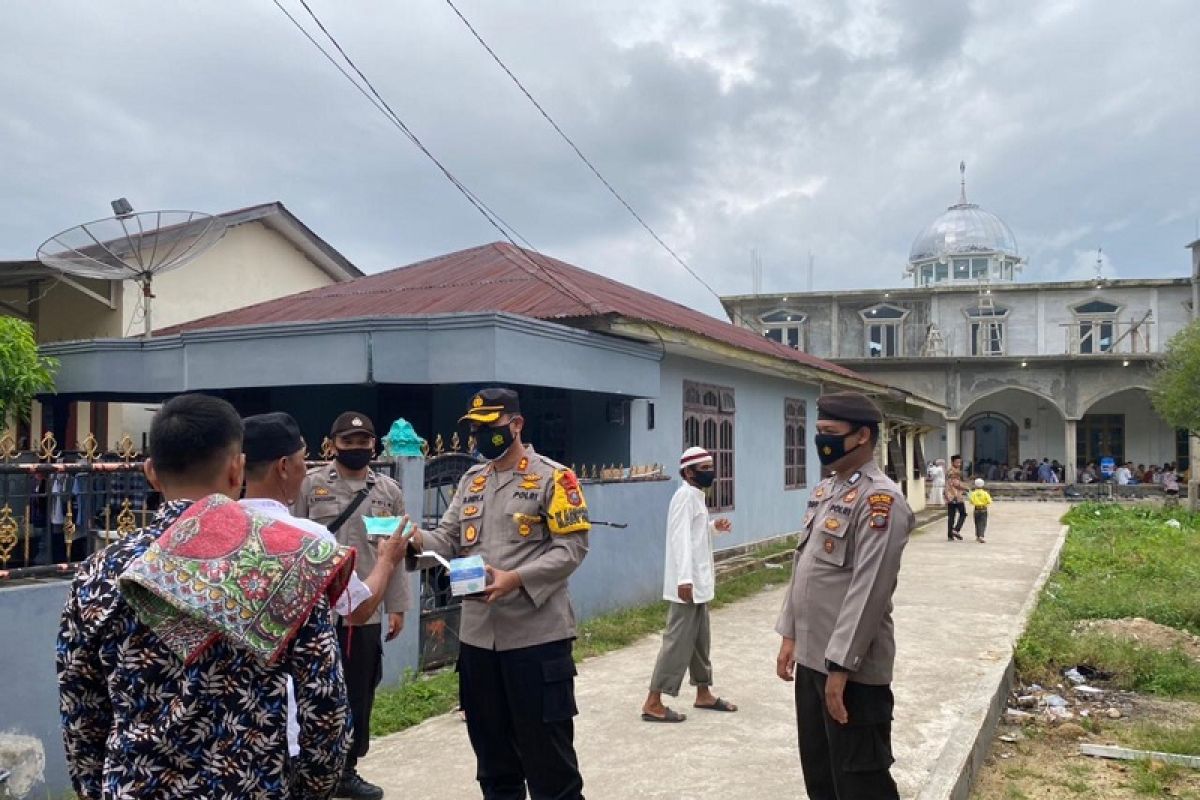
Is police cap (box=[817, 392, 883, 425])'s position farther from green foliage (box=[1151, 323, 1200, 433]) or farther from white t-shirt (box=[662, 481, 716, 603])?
green foliage (box=[1151, 323, 1200, 433])

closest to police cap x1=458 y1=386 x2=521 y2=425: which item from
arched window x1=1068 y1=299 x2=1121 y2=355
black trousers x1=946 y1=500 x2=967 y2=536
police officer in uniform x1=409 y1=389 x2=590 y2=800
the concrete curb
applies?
police officer in uniform x1=409 y1=389 x2=590 y2=800

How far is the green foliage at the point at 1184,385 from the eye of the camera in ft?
75.7

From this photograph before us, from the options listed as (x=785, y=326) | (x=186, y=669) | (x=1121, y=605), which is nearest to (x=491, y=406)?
(x=186, y=669)

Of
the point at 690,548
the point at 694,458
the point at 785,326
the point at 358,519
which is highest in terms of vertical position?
the point at 785,326

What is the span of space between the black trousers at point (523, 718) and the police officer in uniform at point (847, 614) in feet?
2.85

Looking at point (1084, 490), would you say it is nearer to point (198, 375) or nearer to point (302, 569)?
point (198, 375)

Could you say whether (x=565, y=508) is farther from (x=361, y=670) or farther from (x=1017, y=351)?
(x=1017, y=351)

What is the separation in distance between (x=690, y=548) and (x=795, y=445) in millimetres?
11262

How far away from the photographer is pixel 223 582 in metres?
1.66

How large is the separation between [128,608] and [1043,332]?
3833 cm

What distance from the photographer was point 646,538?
967 centimetres

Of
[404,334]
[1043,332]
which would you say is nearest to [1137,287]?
[1043,332]

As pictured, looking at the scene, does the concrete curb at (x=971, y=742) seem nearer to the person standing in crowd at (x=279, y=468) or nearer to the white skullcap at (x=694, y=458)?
the white skullcap at (x=694, y=458)

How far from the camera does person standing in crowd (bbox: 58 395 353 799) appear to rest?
5.53ft
